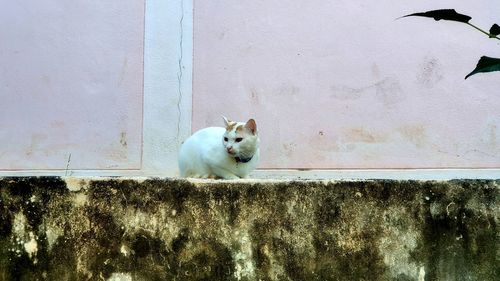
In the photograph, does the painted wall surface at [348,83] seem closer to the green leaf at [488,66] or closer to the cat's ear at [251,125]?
the cat's ear at [251,125]

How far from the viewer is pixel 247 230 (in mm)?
2160

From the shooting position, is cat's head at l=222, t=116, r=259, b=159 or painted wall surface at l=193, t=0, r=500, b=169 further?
painted wall surface at l=193, t=0, r=500, b=169

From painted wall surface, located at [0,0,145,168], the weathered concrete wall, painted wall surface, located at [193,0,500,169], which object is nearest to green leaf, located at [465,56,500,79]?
the weathered concrete wall

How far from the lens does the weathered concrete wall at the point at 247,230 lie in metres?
2.10

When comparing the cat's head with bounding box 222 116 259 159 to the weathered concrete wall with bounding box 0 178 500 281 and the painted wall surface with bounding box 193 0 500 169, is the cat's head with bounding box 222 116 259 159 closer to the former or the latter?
the weathered concrete wall with bounding box 0 178 500 281

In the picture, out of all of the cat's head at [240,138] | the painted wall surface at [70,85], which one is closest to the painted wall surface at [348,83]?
the painted wall surface at [70,85]

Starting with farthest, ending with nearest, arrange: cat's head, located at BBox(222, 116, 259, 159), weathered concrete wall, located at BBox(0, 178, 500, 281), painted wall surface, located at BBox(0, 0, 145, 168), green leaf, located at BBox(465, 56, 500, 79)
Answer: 1. painted wall surface, located at BBox(0, 0, 145, 168)
2. cat's head, located at BBox(222, 116, 259, 159)
3. weathered concrete wall, located at BBox(0, 178, 500, 281)
4. green leaf, located at BBox(465, 56, 500, 79)

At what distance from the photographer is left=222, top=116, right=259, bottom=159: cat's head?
10.5ft

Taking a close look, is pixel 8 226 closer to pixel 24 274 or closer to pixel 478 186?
pixel 24 274

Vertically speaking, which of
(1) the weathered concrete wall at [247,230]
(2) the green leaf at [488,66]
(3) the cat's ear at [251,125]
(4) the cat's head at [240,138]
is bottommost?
(1) the weathered concrete wall at [247,230]

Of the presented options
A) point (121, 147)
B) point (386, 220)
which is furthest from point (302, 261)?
point (121, 147)

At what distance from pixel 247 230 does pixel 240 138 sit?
1.10 meters

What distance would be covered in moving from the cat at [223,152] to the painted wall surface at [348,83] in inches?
43.4

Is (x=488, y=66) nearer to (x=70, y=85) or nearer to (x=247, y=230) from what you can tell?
(x=247, y=230)
